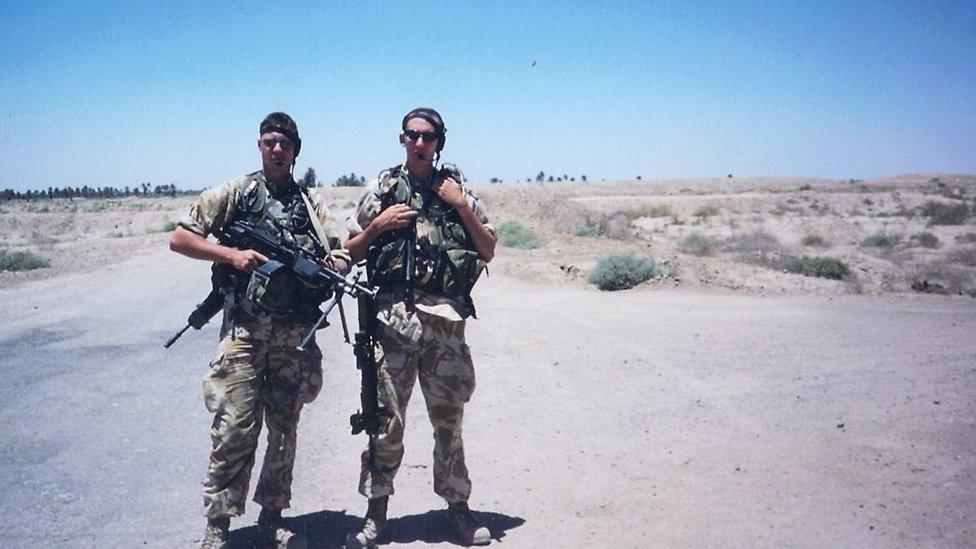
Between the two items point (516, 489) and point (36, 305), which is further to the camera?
point (36, 305)

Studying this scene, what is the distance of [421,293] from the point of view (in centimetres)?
344

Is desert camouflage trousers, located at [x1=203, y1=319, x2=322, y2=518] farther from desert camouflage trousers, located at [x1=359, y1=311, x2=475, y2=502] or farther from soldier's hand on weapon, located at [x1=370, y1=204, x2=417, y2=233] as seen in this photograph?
soldier's hand on weapon, located at [x1=370, y1=204, x2=417, y2=233]

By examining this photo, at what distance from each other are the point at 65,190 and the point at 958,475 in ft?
350

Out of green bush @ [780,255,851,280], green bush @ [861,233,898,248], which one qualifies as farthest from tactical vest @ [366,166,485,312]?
green bush @ [861,233,898,248]

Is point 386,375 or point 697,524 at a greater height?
point 386,375

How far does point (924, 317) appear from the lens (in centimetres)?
1003

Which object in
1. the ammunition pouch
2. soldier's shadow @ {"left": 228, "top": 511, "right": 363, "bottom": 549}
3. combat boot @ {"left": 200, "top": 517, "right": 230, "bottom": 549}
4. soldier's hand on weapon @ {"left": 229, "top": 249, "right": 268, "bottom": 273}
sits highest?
soldier's hand on weapon @ {"left": 229, "top": 249, "right": 268, "bottom": 273}

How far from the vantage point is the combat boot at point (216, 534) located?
10.5 feet

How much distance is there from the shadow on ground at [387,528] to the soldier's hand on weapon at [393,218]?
154 centimetres

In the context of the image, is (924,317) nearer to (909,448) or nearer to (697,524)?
(909,448)

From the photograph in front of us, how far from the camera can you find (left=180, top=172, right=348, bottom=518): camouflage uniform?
3191 millimetres

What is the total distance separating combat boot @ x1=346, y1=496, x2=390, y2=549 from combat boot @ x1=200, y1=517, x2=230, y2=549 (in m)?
0.57

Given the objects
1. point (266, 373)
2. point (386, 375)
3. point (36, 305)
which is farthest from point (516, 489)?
point (36, 305)

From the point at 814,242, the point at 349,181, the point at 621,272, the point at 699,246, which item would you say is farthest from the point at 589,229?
the point at 349,181
